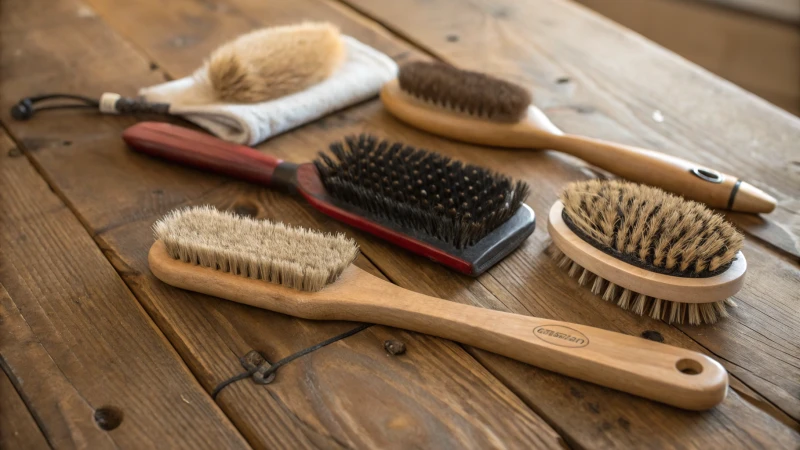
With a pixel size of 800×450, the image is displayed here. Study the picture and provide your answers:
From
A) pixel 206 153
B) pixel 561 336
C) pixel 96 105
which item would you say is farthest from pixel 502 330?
pixel 96 105

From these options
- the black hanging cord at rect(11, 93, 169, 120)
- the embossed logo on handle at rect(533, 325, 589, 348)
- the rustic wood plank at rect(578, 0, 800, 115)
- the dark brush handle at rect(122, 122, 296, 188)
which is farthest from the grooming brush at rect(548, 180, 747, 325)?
the rustic wood plank at rect(578, 0, 800, 115)

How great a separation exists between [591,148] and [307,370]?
0.52 m

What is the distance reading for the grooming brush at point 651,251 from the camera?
2.36 feet

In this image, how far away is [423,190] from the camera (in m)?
0.82

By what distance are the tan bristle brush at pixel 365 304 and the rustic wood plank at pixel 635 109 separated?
9cm

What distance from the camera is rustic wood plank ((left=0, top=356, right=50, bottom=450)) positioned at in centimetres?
62

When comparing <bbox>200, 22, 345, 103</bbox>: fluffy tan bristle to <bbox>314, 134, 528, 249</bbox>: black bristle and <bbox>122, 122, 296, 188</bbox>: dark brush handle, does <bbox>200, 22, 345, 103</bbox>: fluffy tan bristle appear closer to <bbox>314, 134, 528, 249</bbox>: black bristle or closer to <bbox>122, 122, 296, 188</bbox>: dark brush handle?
<bbox>122, 122, 296, 188</bbox>: dark brush handle

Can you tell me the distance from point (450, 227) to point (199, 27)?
31.3 inches

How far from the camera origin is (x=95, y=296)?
0.77 meters

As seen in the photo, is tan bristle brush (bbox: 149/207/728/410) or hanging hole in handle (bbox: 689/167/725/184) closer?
tan bristle brush (bbox: 149/207/728/410)

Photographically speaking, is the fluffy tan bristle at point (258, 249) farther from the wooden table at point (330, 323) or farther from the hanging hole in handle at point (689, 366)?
the hanging hole in handle at point (689, 366)

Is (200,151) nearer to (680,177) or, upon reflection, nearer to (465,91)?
(465,91)

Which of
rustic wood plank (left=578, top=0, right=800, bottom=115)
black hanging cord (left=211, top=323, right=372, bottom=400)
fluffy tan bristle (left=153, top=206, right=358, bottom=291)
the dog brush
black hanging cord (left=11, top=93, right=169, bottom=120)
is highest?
the dog brush

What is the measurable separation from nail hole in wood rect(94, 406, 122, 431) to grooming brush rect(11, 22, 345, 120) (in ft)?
1.74
